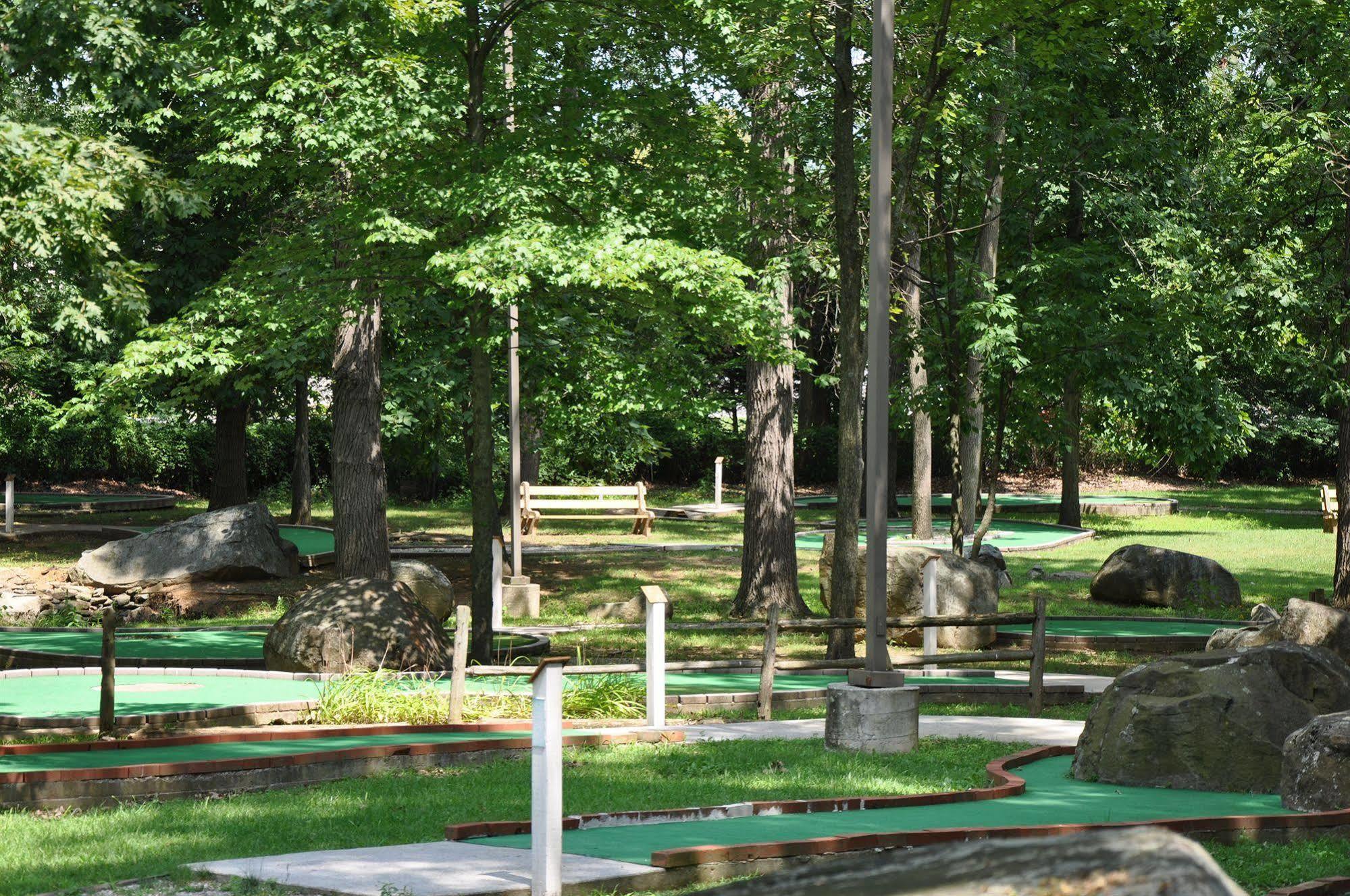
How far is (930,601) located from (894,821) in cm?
752

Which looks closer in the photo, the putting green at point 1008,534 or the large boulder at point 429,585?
the large boulder at point 429,585

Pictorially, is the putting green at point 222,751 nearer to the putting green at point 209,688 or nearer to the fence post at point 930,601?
the putting green at point 209,688

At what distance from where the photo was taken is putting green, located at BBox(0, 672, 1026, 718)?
1177 centimetres

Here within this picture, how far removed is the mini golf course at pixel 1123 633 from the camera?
16359 millimetres

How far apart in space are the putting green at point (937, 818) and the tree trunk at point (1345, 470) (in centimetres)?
1102

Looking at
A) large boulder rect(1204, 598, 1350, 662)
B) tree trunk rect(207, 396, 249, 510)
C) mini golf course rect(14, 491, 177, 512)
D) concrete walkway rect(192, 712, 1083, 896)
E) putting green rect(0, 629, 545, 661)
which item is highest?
tree trunk rect(207, 396, 249, 510)

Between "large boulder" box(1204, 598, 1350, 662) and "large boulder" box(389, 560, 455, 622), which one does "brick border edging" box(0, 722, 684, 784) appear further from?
"large boulder" box(389, 560, 455, 622)

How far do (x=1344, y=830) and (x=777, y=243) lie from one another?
530 inches

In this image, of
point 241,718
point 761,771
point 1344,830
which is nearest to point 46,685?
point 241,718

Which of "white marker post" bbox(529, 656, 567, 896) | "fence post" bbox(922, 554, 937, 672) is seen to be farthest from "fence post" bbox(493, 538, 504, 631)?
"white marker post" bbox(529, 656, 567, 896)

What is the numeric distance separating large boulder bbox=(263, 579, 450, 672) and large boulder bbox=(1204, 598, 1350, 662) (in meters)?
7.24

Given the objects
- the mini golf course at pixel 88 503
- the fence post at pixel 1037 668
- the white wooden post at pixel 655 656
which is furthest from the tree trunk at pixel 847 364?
the mini golf course at pixel 88 503

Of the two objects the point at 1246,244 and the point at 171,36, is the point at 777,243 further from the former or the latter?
the point at 171,36

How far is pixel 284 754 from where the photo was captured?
31.7ft
